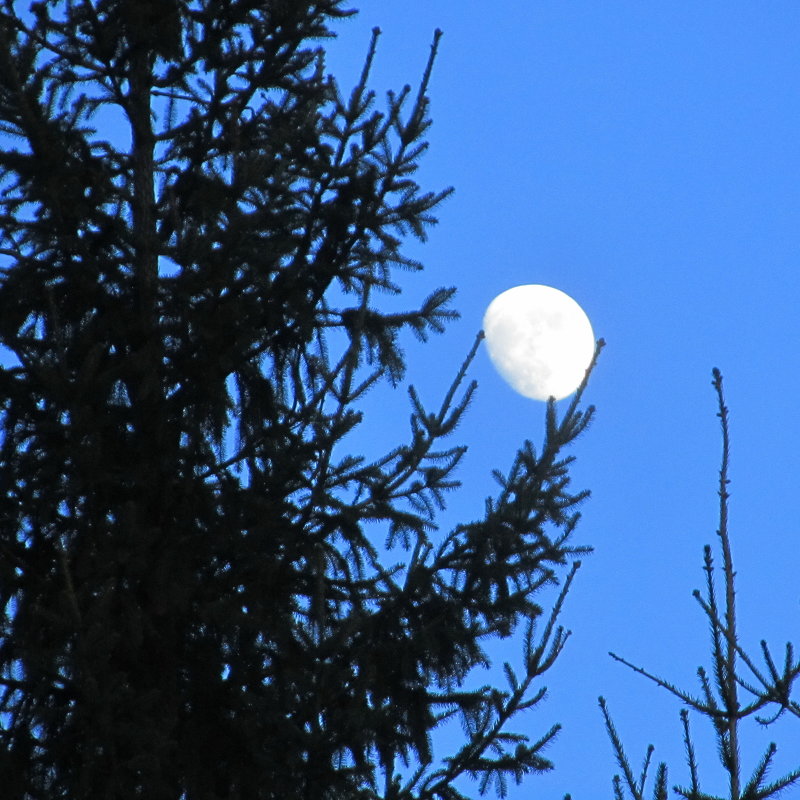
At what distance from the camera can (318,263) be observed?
7199mm

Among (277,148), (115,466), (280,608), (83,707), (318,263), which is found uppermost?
(277,148)

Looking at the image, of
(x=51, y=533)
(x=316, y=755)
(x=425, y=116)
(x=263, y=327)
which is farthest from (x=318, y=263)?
(x=316, y=755)

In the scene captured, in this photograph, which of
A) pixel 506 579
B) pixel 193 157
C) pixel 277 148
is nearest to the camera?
pixel 506 579

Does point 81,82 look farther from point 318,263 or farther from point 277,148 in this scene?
point 318,263

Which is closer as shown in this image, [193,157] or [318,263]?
[318,263]

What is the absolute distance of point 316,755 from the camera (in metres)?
5.19

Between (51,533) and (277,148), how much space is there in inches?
103

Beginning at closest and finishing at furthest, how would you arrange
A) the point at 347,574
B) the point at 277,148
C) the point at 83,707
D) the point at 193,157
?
the point at 83,707
the point at 347,574
the point at 277,148
the point at 193,157

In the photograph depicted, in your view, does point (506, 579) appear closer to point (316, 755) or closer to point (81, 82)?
point (316, 755)

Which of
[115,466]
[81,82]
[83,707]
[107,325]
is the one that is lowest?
[83,707]

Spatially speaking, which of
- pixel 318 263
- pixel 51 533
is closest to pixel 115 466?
pixel 51 533

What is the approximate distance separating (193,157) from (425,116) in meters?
1.95

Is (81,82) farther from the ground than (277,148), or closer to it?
farther from the ground

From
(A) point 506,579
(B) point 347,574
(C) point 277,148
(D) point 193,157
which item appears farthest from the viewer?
(D) point 193,157
